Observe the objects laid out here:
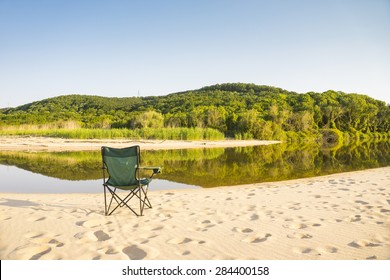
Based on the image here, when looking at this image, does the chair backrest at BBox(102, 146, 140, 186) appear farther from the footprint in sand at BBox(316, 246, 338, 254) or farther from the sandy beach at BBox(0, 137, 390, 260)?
the footprint in sand at BBox(316, 246, 338, 254)

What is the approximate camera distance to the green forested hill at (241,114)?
113 feet

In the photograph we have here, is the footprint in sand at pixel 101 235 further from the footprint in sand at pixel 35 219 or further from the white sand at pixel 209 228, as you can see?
the footprint in sand at pixel 35 219

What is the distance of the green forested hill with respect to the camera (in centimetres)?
3459

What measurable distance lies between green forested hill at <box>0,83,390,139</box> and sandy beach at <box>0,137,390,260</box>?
89.6 ft

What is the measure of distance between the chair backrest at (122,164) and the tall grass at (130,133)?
22379mm

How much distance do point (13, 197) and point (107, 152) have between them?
9.74 ft

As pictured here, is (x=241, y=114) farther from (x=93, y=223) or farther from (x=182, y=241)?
(x=182, y=241)

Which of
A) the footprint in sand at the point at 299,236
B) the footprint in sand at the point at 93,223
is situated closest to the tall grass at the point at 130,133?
the footprint in sand at the point at 93,223

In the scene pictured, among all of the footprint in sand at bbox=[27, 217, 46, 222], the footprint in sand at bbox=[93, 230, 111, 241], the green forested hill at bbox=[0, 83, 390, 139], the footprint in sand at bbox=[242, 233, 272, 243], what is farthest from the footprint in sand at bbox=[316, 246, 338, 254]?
the green forested hill at bbox=[0, 83, 390, 139]

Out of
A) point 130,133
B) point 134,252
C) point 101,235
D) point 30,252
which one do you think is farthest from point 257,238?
point 130,133

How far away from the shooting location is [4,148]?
65.9 ft

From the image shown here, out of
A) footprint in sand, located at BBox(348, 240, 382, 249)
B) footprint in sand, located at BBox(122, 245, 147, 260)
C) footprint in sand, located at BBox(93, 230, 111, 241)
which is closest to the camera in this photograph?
footprint in sand, located at BBox(122, 245, 147, 260)

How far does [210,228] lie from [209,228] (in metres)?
0.01

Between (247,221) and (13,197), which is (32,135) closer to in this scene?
(13,197)
